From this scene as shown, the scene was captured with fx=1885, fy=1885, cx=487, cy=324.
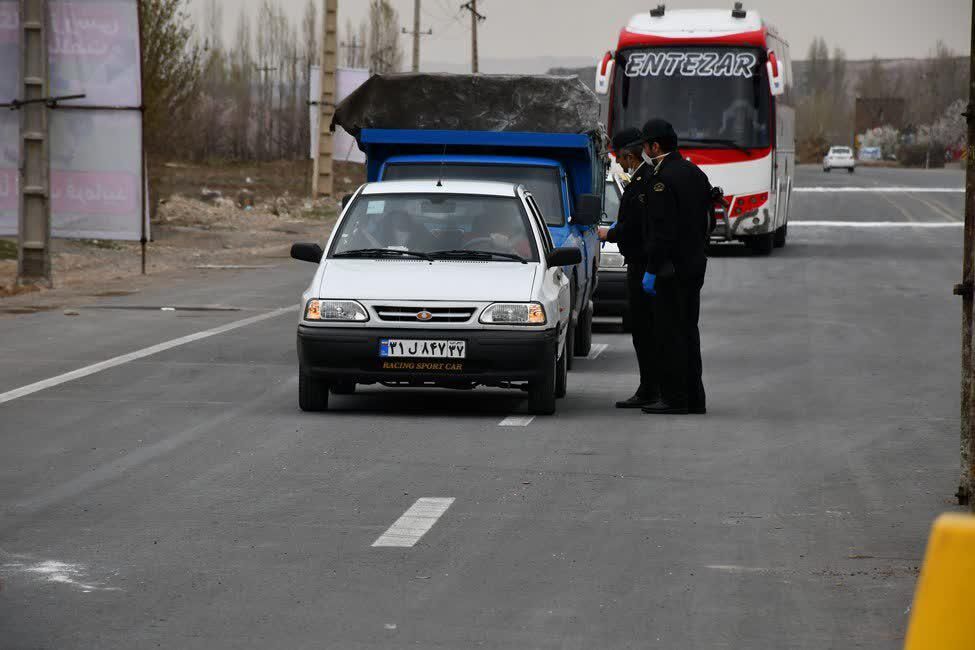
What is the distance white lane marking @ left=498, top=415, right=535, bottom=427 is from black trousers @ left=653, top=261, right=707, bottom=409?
97 cm

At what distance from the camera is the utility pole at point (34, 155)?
25.0 m

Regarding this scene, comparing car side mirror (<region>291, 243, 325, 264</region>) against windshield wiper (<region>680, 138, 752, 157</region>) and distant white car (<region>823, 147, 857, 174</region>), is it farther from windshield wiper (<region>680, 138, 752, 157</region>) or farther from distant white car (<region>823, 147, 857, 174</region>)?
distant white car (<region>823, 147, 857, 174</region>)

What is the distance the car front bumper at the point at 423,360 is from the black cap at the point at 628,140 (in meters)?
1.55

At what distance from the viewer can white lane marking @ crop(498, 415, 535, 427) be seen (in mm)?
11859

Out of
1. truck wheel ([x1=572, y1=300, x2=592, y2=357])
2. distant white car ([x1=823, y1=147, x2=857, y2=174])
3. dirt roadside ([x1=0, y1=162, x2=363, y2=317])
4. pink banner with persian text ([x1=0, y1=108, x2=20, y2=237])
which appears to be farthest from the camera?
distant white car ([x1=823, y1=147, x2=857, y2=174])

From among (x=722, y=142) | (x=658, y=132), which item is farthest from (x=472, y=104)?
(x=722, y=142)

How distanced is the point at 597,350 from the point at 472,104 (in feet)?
9.06

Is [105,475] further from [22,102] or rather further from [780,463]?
[22,102]

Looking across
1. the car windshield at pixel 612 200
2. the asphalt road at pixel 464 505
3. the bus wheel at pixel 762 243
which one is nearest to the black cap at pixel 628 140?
the asphalt road at pixel 464 505

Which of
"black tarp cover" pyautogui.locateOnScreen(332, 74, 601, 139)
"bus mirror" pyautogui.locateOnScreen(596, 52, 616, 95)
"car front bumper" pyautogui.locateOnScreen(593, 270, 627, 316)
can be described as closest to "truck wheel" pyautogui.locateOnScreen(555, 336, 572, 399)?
"black tarp cover" pyautogui.locateOnScreen(332, 74, 601, 139)

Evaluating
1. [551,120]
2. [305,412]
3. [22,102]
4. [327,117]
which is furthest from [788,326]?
[327,117]

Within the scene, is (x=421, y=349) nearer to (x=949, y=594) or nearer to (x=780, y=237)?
(x=949, y=594)

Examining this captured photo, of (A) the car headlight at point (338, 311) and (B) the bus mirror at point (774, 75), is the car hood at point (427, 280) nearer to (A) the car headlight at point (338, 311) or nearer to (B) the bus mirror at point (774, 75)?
(A) the car headlight at point (338, 311)

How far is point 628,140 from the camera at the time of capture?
41.6 feet
